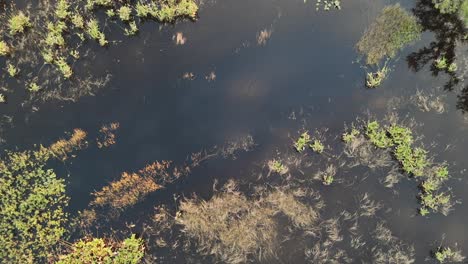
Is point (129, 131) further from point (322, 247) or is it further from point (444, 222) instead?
point (444, 222)

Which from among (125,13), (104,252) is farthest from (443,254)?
(125,13)

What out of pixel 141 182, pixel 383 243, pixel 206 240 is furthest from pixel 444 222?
pixel 141 182

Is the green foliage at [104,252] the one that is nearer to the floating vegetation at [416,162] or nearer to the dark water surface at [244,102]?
the dark water surface at [244,102]

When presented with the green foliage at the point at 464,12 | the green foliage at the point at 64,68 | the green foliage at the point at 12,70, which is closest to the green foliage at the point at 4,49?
the green foliage at the point at 12,70

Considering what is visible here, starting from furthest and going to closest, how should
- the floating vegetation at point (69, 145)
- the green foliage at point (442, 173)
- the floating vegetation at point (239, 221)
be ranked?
the floating vegetation at point (69, 145), the green foliage at point (442, 173), the floating vegetation at point (239, 221)

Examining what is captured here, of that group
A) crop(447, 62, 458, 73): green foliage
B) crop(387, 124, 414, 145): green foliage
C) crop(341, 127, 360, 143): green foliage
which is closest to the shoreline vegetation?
crop(341, 127, 360, 143): green foliage

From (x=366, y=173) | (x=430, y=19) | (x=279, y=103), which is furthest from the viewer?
(x=430, y=19)

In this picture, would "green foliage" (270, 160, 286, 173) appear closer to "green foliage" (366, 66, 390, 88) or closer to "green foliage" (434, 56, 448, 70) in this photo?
"green foliage" (366, 66, 390, 88)
